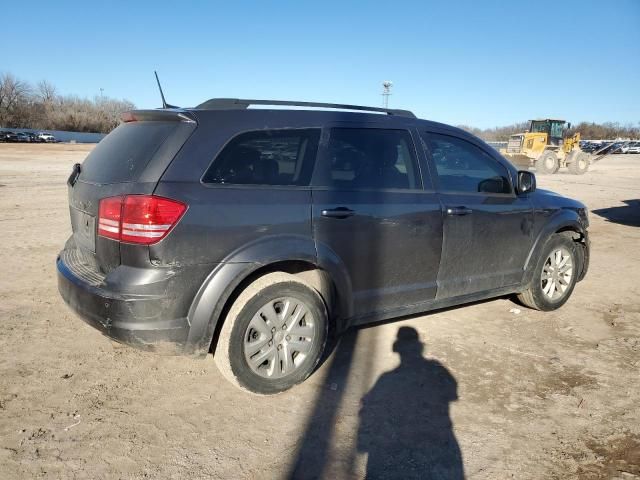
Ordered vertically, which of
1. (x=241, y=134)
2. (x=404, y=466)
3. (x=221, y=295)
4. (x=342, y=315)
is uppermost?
(x=241, y=134)

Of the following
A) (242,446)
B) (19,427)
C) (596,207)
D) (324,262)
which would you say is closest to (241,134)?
(324,262)

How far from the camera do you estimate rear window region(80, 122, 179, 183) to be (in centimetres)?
285

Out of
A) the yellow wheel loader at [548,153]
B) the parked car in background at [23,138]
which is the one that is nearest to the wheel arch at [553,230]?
the yellow wheel loader at [548,153]

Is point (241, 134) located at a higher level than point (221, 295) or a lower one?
Result: higher

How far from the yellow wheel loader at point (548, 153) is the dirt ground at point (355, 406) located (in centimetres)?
2259

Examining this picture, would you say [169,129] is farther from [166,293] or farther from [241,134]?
[166,293]

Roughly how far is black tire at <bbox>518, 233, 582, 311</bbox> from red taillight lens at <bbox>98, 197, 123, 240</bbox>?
367cm

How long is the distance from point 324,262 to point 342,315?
47 cm

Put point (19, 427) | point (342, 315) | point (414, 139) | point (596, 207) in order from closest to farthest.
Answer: point (19, 427)
point (342, 315)
point (414, 139)
point (596, 207)

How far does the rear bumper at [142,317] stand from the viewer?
106 inches

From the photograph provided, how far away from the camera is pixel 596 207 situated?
12.7 meters

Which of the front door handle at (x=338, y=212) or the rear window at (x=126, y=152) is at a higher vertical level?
the rear window at (x=126, y=152)

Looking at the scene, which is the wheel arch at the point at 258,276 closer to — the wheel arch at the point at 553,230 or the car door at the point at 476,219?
the car door at the point at 476,219

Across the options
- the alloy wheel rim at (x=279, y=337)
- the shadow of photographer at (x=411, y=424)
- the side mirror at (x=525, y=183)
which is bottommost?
the shadow of photographer at (x=411, y=424)
